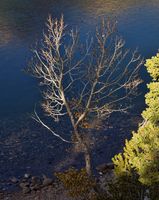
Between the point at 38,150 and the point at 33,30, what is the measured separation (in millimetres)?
27682

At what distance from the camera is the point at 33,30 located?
167 feet

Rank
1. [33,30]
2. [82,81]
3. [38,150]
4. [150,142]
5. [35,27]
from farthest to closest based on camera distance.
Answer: [35,27] → [33,30] → [82,81] → [38,150] → [150,142]

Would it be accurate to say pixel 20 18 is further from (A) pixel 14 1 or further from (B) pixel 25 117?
(B) pixel 25 117

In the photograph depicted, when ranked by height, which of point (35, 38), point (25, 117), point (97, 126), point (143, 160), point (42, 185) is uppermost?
point (35, 38)

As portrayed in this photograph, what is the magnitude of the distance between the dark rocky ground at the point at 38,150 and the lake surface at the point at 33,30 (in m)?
0.14

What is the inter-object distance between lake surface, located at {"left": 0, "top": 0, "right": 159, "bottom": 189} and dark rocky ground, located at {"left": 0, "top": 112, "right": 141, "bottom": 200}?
139mm

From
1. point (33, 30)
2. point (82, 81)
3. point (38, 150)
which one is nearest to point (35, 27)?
point (33, 30)

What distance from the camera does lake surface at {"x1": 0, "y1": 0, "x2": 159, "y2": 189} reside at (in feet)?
109

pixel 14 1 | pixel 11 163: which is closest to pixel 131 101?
pixel 11 163

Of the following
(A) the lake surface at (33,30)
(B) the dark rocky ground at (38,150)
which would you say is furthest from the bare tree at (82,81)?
(A) the lake surface at (33,30)

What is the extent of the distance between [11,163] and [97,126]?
24.3 ft

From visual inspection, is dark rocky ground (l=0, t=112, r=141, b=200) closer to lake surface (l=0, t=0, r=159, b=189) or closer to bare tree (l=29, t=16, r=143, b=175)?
lake surface (l=0, t=0, r=159, b=189)

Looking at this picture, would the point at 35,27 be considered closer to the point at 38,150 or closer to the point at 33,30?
the point at 33,30

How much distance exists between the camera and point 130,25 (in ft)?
166
